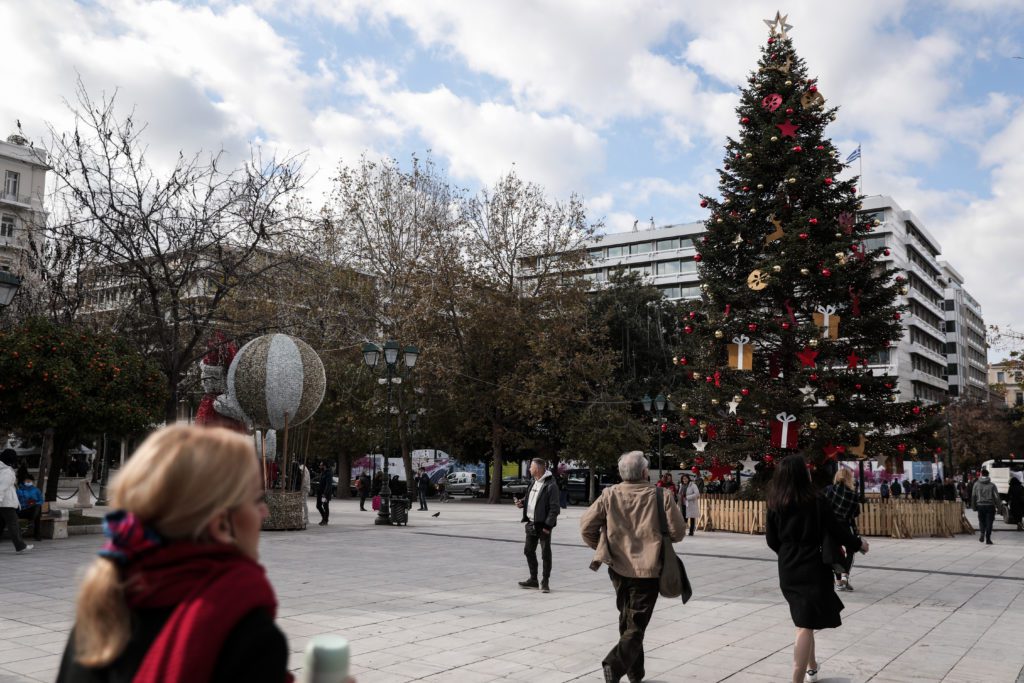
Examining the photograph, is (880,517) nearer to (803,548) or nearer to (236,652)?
(803,548)

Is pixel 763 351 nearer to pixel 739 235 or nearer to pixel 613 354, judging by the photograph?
pixel 739 235

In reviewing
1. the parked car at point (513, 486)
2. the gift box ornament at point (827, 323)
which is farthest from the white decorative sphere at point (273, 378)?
the parked car at point (513, 486)

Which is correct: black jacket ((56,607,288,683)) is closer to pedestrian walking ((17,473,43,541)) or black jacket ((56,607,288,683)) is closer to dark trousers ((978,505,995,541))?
pedestrian walking ((17,473,43,541))

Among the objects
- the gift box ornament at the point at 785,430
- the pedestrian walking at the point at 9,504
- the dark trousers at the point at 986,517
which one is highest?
the gift box ornament at the point at 785,430

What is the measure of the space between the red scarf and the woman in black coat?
183 inches

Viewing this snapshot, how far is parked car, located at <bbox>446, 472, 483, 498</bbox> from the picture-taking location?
4621cm

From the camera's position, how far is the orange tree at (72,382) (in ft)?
51.5

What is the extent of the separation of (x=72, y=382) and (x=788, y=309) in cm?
1625

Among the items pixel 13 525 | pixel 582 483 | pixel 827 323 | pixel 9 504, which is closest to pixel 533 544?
pixel 13 525

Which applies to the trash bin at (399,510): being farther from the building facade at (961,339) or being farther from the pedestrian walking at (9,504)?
the building facade at (961,339)

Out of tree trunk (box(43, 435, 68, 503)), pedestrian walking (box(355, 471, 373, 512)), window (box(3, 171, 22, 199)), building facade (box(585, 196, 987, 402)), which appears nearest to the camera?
tree trunk (box(43, 435, 68, 503))

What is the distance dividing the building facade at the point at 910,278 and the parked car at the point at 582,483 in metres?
32.6

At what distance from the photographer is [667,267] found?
83438mm

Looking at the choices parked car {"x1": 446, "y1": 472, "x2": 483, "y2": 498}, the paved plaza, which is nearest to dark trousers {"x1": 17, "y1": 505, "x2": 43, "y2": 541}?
the paved plaza
